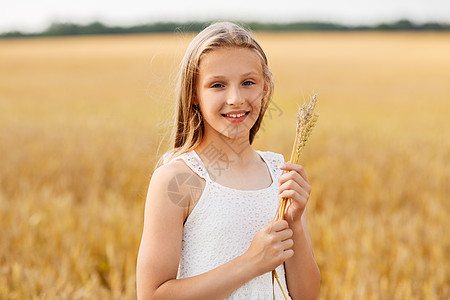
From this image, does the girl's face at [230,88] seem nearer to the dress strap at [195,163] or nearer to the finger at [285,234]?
the dress strap at [195,163]

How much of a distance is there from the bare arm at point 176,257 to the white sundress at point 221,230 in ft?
0.14

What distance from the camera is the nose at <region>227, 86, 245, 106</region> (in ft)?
4.16

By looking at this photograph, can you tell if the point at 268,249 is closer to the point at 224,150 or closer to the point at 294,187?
the point at 294,187

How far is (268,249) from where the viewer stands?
118cm

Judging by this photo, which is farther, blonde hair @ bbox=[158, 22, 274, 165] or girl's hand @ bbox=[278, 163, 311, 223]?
blonde hair @ bbox=[158, 22, 274, 165]

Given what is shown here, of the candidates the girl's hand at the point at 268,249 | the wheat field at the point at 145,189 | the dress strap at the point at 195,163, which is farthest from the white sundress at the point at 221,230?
the wheat field at the point at 145,189

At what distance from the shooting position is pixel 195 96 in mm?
1389

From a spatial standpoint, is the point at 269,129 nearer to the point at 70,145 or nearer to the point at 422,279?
the point at 70,145

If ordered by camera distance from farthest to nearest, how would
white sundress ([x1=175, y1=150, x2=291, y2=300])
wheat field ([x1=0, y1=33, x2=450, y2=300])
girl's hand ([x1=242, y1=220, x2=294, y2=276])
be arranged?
wheat field ([x1=0, y1=33, x2=450, y2=300]), white sundress ([x1=175, y1=150, x2=291, y2=300]), girl's hand ([x1=242, y1=220, x2=294, y2=276])

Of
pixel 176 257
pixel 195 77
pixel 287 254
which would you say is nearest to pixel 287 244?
pixel 287 254

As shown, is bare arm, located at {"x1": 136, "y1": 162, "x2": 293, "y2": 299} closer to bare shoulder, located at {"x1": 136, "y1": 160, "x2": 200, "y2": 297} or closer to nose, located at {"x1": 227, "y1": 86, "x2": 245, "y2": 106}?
bare shoulder, located at {"x1": 136, "y1": 160, "x2": 200, "y2": 297}

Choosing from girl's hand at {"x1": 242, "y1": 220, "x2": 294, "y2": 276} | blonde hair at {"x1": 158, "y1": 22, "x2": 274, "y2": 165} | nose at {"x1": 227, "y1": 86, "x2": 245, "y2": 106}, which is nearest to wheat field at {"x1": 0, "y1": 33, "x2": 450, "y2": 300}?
blonde hair at {"x1": 158, "y1": 22, "x2": 274, "y2": 165}

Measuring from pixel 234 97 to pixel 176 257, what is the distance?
409mm

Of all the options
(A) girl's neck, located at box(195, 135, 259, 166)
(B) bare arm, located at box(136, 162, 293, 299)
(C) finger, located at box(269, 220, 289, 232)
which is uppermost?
(A) girl's neck, located at box(195, 135, 259, 166)
